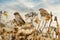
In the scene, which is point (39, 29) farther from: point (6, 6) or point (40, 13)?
point (6, 6)

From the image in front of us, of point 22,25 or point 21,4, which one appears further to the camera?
point 21,4

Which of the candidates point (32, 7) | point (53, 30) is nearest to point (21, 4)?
point (32, 7)

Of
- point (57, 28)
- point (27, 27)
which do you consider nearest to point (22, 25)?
point (27, 27)

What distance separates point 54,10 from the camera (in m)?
4.68

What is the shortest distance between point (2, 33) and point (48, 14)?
950 millimetres

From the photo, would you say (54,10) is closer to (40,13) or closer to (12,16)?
(40,13)

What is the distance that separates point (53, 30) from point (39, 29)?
27cm

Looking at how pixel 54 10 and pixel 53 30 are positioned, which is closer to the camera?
pixel 53 30

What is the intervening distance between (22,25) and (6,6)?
25.5 inches

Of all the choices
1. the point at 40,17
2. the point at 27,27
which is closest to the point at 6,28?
the point at 27,27

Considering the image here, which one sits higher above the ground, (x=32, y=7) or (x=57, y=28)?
(x=32, y=7)

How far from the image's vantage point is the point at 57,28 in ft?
14.2

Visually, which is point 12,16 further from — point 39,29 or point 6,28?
point 39,29

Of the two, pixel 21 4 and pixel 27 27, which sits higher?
pixel 21 4
